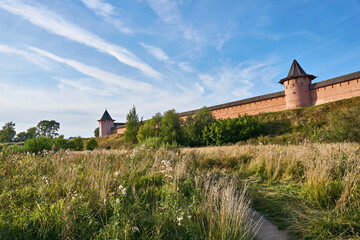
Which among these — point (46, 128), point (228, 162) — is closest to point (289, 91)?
point (228, 162)

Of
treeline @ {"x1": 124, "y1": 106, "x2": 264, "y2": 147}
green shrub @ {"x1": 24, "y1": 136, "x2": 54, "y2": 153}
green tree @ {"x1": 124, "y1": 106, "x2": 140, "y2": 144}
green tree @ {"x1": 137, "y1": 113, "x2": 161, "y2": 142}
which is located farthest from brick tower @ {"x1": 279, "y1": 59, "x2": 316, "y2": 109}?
green shrub @ {"x1": 24, "y1": 136, "x2": 54, "y2": 153}

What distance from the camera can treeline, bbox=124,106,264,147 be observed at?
24969 mm

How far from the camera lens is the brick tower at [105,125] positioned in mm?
51334

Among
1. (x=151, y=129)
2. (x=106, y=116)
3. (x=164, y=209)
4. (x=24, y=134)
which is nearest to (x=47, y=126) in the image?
(x=24, y=134)

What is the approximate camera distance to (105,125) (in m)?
51.7

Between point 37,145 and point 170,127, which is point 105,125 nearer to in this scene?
point 170,127

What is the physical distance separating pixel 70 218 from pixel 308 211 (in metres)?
3.32

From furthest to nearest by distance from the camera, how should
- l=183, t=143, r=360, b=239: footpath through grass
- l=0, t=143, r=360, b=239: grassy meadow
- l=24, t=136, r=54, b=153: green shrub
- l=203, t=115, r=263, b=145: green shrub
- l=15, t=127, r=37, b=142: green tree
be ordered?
1. l=15, t=127, r=37, b=142: green tree
2. l=203, t=115, r=263, b=145: green shrub
3. l=24, t=136, r=54, b=153: green shrub
4. l=183, t=143, r=360, b=239: footpath through grass
5. l=0, t=143, r=360, b=239: grassy meadow

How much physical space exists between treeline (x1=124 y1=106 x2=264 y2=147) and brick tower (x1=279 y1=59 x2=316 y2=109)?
5009 mm

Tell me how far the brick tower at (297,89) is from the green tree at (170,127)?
47.6ft

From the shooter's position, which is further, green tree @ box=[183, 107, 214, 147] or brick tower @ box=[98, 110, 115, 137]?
brick tower @ box=[98, 110, 115, 137]

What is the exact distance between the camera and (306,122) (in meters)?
23.9

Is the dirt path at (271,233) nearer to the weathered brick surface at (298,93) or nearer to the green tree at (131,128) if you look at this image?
the weathered brick surface at (298,93)

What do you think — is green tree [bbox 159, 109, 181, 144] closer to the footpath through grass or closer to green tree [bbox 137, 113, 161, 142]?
green tree [bbox 137, 113, 161, 142]
